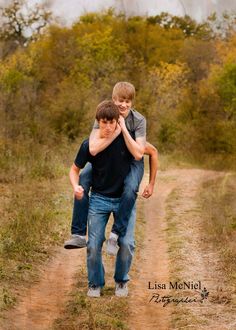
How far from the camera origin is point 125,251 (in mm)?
6051

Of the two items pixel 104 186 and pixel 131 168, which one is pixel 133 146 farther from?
pixel 104 186

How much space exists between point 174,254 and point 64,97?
1961 cm

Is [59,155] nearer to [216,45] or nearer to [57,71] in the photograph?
[57,71]

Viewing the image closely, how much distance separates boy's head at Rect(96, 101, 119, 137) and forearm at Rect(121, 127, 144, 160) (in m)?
0.11

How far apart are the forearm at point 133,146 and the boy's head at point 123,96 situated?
205 millimetres

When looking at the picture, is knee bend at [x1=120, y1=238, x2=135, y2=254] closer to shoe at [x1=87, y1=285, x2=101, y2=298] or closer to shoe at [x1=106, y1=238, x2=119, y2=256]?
shoe at [x1=106, y1=238, x2=119, y2=256]

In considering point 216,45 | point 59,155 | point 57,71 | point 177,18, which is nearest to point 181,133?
point 59,155

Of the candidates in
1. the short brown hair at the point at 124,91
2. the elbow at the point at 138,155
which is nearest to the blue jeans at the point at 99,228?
the elbow at the point at 138,155

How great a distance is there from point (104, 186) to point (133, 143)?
530 mm

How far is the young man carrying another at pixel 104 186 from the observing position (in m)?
5.70

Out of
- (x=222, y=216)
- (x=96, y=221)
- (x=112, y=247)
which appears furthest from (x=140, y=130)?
(x=222, y=216)

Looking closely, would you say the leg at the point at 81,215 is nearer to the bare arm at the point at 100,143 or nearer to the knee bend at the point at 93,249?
the knee bend at the point at 93,249

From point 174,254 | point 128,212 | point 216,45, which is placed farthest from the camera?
point 216,45

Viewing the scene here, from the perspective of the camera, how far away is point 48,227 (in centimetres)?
937
